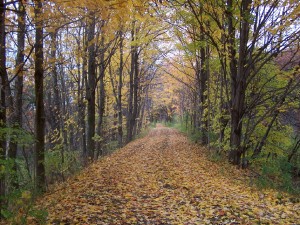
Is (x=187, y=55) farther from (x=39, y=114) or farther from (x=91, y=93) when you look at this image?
(x=39, y=114)

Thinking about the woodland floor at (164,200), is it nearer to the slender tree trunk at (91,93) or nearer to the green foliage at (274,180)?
the green foliage at (274,180)

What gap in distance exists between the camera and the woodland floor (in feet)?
16.3

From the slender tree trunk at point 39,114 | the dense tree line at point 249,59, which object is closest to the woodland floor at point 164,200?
the slender tree trunk at point 39,114

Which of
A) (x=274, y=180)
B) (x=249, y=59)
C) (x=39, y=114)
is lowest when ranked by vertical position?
(x=274, y=180)

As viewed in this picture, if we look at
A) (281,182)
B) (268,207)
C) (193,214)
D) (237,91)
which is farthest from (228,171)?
(193,214)

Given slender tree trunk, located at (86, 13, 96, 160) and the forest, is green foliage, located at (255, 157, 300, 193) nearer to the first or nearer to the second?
the forest

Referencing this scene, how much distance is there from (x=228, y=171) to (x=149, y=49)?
13.9 metres

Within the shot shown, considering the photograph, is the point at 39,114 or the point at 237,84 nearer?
the point at 39,114

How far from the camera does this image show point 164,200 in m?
6.22

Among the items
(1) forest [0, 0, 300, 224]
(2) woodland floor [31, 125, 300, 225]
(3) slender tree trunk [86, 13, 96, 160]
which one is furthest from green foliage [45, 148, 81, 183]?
(3) slender tree trunk [86, 13, 96, 160]

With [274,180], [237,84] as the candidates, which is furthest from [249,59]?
[274,180]

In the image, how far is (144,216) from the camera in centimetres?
518

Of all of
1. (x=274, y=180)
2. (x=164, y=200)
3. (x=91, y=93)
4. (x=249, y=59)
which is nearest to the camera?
(x=164, y=200)

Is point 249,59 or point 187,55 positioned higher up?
point 187,55
